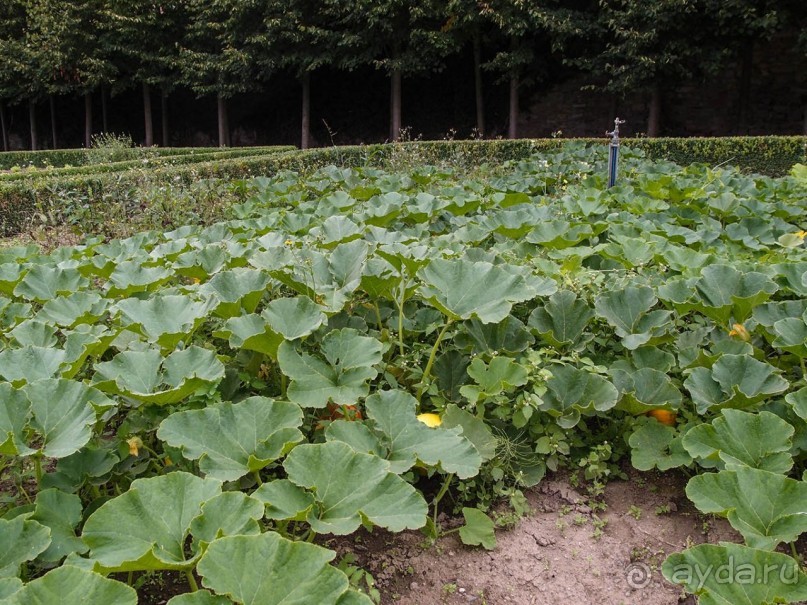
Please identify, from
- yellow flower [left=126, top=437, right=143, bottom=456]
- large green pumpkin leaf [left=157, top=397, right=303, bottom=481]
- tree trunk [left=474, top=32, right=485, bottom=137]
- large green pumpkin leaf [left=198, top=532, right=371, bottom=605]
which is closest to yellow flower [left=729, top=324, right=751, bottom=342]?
large green pumpkin leaf [left=157, top=397, right=303, bottom=481]

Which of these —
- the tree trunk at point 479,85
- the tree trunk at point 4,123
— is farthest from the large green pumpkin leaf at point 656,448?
the tree trunk at point 4,123

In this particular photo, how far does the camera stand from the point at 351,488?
1.52 metres

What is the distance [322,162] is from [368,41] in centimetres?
909

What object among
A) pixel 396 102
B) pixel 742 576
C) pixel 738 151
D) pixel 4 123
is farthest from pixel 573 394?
pixel 4 123

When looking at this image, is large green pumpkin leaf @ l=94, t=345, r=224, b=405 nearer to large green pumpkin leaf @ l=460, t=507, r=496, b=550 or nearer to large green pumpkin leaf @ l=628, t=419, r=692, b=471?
large green pumpkin leaf @ l=460, t=507, r=496, b=550

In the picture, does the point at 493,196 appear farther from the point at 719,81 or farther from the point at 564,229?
the point at 719,81

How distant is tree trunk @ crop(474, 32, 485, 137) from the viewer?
17688mm

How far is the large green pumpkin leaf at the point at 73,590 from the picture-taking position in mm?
1127

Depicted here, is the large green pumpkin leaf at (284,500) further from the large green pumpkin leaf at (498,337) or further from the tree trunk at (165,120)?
the tree trunk at (165,120)

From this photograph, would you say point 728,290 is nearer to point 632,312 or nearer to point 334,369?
point 632,312

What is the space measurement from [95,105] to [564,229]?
92.6 ft

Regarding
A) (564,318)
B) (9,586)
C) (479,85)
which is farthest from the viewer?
(479,85)

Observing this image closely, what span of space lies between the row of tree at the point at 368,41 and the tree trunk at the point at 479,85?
0.05 metres

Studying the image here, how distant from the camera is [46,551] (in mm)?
1556
